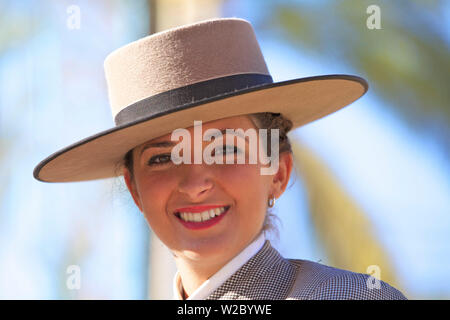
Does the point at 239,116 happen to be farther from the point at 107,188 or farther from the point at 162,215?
the point at 107,188

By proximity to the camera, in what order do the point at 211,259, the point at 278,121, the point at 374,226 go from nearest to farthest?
the point at 211,259, the point at 278,121, the point at 374,226

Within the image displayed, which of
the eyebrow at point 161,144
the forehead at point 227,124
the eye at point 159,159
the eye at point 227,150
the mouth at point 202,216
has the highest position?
the forehead at point 227,124

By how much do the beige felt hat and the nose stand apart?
0.43ft

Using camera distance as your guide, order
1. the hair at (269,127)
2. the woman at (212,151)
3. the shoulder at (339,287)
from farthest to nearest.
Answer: the hair at (269,127), the woman at (212,151), the shoulder at (339,287)

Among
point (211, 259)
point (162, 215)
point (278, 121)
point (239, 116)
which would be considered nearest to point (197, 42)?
point (239, 116)

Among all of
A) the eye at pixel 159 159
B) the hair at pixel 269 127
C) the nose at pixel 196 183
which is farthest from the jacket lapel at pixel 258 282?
the eye at pixel 159 159

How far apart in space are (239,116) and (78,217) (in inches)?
78.6

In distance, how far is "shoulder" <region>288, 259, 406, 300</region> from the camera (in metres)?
1.59

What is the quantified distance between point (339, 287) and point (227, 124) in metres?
0.56

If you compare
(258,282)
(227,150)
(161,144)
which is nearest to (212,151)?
(227,150)

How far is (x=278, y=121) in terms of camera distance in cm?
196

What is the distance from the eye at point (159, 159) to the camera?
177 centimetres

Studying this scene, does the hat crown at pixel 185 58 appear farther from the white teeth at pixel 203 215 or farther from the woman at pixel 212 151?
the white teeth at pixel 203 215

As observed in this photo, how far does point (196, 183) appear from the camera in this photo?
5.53ft
